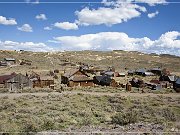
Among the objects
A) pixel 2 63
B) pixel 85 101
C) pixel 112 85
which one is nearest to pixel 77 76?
pixel 112 85

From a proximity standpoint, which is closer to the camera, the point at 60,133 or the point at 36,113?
the point at 60,133

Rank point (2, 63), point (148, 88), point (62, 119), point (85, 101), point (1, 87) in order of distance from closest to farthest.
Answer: point (62, 119)
point (85, 101)
point (1, 87)
point (148, 88)
point (2, 63)

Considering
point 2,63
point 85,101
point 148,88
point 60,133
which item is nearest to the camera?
point 60,133

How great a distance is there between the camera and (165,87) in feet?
198

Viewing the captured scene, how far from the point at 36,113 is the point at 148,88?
36.6m

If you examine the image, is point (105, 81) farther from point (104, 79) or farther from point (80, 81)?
point (80, 81)

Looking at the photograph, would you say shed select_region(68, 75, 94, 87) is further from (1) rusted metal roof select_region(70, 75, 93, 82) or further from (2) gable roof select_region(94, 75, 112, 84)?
(2) gable roof select_region(94, 75, 112, 84)

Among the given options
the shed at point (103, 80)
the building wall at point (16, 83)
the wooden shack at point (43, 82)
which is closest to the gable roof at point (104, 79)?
the shed at point (103, 80)

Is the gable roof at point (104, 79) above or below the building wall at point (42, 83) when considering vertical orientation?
above

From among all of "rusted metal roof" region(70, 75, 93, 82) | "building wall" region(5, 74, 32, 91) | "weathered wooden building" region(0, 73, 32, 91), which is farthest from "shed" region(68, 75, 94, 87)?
"building wall" region(5, 74, 32, 91)

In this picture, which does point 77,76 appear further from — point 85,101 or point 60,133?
point 60,133

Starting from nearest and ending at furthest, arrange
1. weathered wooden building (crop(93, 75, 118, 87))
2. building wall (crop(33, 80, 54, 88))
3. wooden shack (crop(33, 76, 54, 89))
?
building wall (crop(33, 80, 54, 88)) < wooden shack (crop(33, 76, 54, 89)) < weathered wooden building (crop(93, 75, 118, 87))

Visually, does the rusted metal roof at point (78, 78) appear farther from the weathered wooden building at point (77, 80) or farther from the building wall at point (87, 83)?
the building wall at point (87, 83)

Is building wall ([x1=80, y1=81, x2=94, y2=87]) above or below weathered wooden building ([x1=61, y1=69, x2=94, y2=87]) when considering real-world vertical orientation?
below
